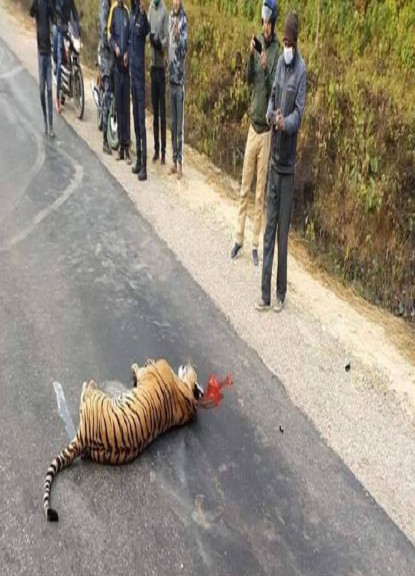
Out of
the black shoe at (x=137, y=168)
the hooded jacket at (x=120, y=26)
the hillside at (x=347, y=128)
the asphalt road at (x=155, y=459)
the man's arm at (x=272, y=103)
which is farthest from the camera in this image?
the black shoe at (x=137, y=168)

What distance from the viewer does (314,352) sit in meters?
6.46

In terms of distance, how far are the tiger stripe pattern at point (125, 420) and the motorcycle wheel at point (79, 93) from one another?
8022 millimetres

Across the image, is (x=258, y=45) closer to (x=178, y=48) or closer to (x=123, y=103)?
(x=178, y=48)

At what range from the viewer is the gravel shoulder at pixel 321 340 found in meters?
5.32

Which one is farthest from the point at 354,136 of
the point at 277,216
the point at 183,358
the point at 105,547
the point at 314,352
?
the point at 105,547

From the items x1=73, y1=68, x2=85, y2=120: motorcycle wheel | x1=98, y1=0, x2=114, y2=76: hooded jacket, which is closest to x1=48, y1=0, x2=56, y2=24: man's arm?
x1=98, y1=0, x2=114, y2=76: hooded jacket

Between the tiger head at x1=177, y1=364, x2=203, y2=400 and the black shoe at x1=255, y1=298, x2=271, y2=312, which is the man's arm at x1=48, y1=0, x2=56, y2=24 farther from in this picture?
the tiger head at x1=177, y1=364, x2=203, y2=400

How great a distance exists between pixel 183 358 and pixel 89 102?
8458mm

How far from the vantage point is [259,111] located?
24.2 feet

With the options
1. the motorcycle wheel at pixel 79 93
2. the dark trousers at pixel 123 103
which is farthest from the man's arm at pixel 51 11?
the dark trousers at pixel 123 103

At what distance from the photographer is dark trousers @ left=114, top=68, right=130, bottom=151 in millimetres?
10156

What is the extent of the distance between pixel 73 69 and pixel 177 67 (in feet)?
11.1

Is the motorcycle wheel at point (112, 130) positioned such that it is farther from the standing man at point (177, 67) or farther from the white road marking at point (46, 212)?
the standing man at point (177, 67)

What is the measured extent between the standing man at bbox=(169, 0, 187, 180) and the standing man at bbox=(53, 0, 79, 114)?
298 cm
